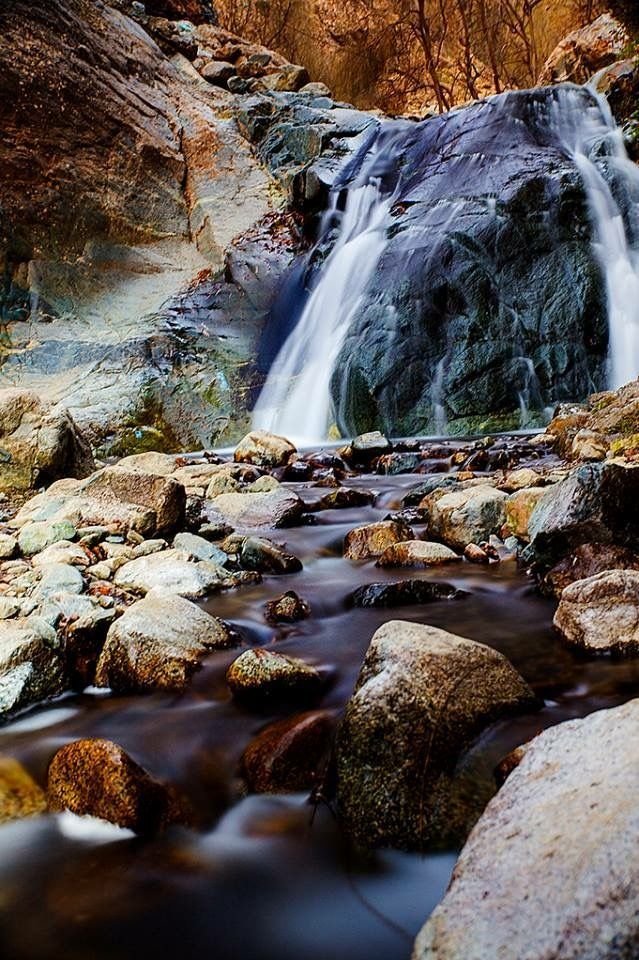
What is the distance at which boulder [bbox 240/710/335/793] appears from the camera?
1963 mm

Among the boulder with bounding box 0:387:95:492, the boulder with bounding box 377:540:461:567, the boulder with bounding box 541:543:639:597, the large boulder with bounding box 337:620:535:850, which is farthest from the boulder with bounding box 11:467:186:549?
the large boulder with bounding box 337:620:535:850

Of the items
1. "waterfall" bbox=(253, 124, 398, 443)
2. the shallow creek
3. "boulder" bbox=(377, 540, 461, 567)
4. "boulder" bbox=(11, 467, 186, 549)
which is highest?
"waterfall" bbox=(253, 124, 398, 443)

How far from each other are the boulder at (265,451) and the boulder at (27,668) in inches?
200

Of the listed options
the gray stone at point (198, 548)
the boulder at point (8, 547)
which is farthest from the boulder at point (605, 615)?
the boulder at point (8, 547)

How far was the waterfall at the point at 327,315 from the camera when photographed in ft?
32.7

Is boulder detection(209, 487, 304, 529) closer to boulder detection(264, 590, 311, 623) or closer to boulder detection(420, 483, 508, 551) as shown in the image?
boulder detection(420, 483, 508, 551)

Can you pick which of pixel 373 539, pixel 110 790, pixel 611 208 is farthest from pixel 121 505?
pixel 611 208

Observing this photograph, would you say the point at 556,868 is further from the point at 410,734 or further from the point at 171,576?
the point at 171,576

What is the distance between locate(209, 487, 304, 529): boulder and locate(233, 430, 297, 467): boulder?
2.16m

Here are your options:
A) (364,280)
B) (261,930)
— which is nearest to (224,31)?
(364,280)

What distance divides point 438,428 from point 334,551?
506 cm

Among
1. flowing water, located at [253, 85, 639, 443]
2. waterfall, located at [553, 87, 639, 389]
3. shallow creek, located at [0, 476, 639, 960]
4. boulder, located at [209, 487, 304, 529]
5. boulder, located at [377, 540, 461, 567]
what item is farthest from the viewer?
flowing water, located at [253, 85, 639, 443]

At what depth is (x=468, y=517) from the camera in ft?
13.7

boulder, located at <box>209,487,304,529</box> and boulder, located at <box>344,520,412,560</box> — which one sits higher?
boulder, located at <box>209,487,304,529</box>
